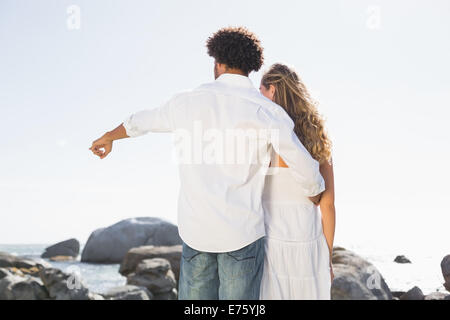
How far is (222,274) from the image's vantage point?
7.19ft

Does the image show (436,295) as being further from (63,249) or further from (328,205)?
(63,249)

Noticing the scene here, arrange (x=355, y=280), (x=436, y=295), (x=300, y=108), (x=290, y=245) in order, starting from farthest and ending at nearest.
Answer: (x=436, y=295) → (x=355, y=280) → (x=300, y=108) → (x=290, y=245)

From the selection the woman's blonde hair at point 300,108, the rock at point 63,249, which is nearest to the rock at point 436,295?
the woman's blonde hair at point 300,108

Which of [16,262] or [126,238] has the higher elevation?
[16,262]

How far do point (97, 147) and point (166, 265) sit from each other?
658cm

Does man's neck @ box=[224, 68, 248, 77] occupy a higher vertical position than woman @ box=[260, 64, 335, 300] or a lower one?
higher

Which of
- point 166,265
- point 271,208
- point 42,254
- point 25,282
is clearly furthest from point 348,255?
point 42,254

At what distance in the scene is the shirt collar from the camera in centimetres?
231

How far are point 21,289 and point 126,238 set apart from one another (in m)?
12.9

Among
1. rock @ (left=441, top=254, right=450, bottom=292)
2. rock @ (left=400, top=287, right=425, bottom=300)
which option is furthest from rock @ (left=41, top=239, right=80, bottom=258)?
rock @ (left=441, top=254, right=450, bottom=292)

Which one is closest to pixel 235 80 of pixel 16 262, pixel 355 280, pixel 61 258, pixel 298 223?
pixel 298 223

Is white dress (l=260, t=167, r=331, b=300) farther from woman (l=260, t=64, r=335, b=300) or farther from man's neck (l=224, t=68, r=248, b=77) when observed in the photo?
man's neck (l=224, t=68, r=248, b=77)

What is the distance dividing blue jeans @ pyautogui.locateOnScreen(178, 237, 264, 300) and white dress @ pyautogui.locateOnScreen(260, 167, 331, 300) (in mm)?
252

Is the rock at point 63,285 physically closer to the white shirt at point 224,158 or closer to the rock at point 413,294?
the white shirt at point 224,158
